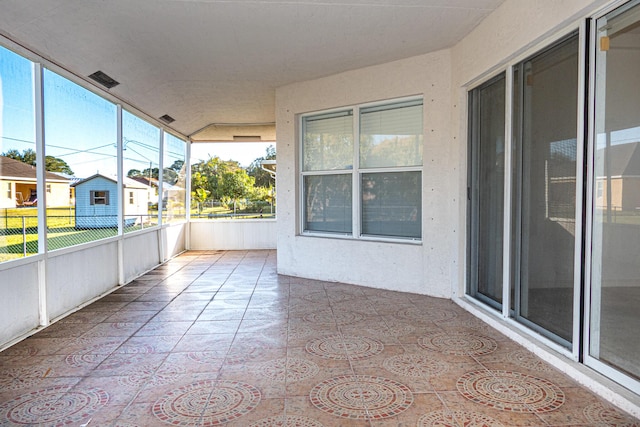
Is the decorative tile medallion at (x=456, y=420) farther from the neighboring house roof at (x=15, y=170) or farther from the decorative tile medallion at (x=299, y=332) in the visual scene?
the neighboring house roof at (x=15, y=170)

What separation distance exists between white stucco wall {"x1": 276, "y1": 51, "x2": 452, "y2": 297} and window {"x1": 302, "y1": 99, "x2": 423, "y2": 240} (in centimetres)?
16

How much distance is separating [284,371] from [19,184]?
2.71 meters

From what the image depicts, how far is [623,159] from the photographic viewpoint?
230cm

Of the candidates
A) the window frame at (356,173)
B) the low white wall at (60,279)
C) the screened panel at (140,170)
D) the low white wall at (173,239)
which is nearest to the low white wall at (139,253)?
the low white wall at (60,279)

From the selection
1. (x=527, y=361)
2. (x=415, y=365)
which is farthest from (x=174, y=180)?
(x=527, y=361)

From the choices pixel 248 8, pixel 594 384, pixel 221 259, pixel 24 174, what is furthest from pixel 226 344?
pixel 221 259

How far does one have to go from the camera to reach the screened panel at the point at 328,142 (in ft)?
18.4

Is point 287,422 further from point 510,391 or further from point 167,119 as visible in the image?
point 167,119

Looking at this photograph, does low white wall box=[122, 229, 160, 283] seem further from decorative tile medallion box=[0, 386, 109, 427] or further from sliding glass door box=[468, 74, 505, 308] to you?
sliding glass door box=[468, 74, 505, 308]

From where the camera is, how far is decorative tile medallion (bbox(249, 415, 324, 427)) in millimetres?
2133

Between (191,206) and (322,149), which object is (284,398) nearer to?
(322,149)

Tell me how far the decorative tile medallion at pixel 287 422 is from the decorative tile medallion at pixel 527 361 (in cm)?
158

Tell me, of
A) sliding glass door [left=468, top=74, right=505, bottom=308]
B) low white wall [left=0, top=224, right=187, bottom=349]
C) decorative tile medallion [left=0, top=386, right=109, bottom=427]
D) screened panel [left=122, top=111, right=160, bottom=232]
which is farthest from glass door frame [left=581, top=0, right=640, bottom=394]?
screened panel [left=122, top=111, right=160, bottom=232]

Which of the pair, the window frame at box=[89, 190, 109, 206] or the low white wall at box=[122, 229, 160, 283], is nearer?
the window frame at box=[89, 190, 109, 206]
